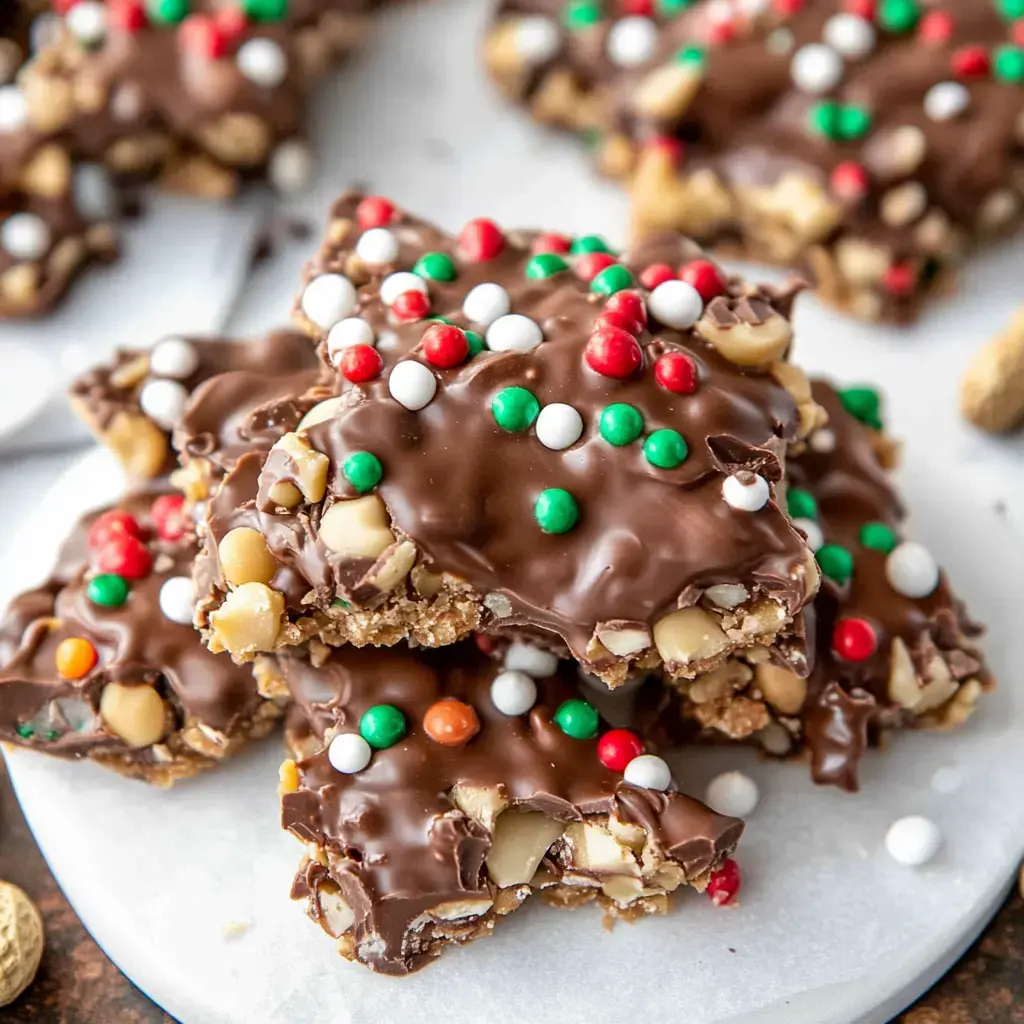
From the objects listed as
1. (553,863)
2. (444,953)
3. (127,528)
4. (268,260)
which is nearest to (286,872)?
(444,953)

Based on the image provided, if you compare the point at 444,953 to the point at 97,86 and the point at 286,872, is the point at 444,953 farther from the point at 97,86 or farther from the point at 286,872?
the point at 97,86

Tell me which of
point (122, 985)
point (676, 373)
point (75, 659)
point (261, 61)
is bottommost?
point (122, 985)

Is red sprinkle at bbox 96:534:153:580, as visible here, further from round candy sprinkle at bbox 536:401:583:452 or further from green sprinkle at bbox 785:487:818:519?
green sprinkle at bbox 785:487:818:519

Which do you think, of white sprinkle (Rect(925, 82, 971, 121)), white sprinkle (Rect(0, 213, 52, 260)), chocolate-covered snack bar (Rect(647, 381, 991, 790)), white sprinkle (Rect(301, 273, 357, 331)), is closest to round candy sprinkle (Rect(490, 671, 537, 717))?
chocolate-covered snack bar (Rect(647, 381, 991, 790))

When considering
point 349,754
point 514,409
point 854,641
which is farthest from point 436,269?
point 854,641

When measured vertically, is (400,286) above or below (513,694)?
above

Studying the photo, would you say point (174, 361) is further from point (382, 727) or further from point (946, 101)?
point (946, 101)
